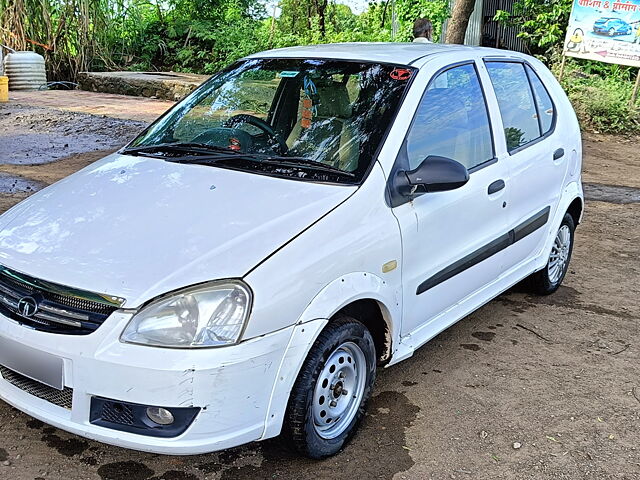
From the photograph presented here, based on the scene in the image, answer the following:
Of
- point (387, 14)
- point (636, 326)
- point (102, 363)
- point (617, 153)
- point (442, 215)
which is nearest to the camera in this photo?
point (102, 363)

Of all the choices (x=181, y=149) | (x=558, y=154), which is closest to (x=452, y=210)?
(x=181, y=149)

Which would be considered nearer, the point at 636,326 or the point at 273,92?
the point at 273,92

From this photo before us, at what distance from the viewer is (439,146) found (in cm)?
360

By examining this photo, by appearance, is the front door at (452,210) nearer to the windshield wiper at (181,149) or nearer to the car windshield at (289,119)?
the car windshield at (289,119)

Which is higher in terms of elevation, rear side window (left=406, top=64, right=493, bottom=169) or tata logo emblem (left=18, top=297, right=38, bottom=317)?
rear side window (left=406, top=64, right=493, bottom=169)

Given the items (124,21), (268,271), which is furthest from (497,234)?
(124,21)

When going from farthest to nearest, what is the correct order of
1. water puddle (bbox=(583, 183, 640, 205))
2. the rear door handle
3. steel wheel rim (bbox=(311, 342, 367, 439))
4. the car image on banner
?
the car image on banner
water puddle (bbox=(583, 183, 640, 205))
the rear door handle
steel wheel rim (bbox=(311, 342, 367, 439))

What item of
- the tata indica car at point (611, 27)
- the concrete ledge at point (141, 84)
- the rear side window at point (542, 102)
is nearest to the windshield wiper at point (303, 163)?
the rear side window at point (542, 102)

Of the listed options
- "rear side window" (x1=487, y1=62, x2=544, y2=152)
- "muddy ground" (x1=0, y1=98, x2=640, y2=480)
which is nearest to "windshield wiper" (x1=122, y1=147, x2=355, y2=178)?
"muddy ground" (x1=0, y1=98, x2=640, y2=480)

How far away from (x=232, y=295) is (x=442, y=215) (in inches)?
50.9

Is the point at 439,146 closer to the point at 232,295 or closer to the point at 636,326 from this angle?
the point at 232,295

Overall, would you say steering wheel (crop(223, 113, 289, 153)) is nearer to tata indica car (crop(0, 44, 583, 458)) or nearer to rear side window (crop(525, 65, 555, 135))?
tata indica car (crop(0, 44, 583, 458))

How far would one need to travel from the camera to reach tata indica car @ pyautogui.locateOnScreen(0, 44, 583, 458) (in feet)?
8.42

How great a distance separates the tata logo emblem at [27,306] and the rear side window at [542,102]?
321 centimetres
